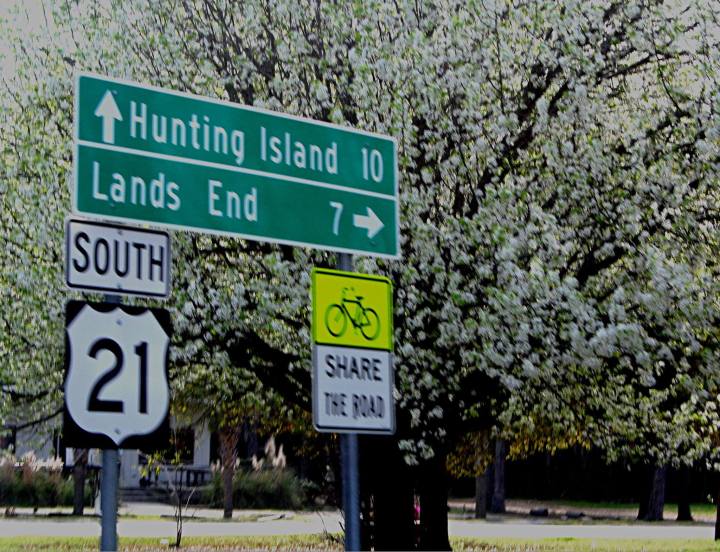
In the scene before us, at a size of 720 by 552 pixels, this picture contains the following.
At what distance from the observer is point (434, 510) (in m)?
17.9

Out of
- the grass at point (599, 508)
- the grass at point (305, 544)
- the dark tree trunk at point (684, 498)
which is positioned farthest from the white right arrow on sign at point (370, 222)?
the dark tree trunk at point (684, 498)

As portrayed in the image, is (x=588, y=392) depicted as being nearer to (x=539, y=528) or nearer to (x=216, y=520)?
(x=539, y=528)

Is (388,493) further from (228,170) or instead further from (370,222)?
(228,170)

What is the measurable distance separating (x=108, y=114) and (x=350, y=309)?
1.94m

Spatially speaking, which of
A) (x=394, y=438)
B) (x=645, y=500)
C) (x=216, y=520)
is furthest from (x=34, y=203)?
(x=645, y=500)

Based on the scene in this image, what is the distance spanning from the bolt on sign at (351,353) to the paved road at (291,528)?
1977 centimetres

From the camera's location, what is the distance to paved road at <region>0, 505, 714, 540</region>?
2909 cm

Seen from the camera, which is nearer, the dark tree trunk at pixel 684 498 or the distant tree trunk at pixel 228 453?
the distant tree trunk at pixel 228 453

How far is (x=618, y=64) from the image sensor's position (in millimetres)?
16016

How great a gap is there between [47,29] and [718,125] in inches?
385

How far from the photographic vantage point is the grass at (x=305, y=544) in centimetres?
2341

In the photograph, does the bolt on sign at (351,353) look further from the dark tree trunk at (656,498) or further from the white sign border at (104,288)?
the dark tree trunk at (656,498)

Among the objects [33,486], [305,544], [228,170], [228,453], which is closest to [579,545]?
[305,544]

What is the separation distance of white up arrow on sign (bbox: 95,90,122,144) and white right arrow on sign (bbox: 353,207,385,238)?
6.10 feet
